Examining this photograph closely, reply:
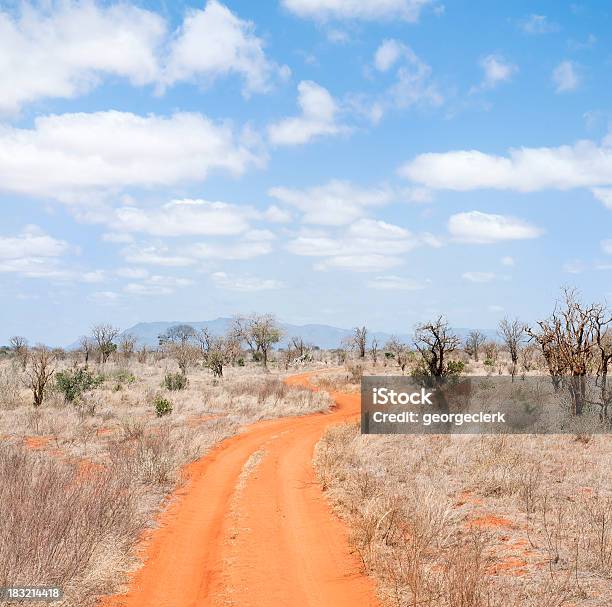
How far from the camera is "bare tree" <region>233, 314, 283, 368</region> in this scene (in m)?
67.6

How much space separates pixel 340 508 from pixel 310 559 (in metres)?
2.83

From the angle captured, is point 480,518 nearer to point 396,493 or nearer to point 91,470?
point 396,493

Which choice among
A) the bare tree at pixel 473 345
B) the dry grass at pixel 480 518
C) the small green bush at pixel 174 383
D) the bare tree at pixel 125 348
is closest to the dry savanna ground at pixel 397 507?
the dry grass at pixel 480 518

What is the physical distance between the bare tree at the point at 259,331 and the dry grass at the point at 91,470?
34922mm

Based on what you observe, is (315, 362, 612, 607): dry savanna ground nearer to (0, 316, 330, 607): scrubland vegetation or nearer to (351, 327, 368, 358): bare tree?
(0, 316, 330, 607): scrubland vegetation

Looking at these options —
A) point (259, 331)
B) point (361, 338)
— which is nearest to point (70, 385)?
point (259, 331)

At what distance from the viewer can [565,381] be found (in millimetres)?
24141

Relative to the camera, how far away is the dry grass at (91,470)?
7754 millimetres

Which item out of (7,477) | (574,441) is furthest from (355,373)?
(7,477)

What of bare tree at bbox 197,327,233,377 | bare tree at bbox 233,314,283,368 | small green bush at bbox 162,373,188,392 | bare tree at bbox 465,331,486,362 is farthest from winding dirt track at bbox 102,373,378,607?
bare tree at bbox 465,331,486,362

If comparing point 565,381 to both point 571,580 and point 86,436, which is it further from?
point 86,436

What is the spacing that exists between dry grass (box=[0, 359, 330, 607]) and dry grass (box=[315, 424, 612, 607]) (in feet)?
14.2


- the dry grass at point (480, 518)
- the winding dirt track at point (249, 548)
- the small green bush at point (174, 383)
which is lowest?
the winding dirt track at point (249, 548)

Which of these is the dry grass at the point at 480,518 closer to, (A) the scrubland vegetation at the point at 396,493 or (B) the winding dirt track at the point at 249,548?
(A) the scrubland vegetation at the point at 396,493
